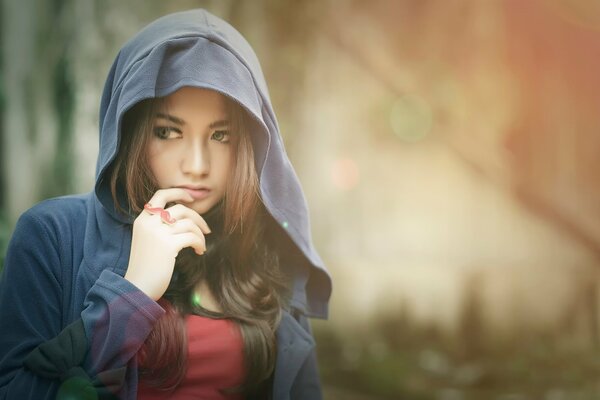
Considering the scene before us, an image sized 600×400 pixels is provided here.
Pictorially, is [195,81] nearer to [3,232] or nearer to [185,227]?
[185,227]

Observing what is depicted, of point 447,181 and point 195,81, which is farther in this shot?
point 447,181

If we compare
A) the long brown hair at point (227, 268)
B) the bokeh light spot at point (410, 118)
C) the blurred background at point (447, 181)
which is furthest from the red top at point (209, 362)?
the bokeh light spot at point (410, 118)

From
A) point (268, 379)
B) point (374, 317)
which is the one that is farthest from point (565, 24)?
point (268, 379)

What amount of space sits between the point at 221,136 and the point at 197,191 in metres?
0.11

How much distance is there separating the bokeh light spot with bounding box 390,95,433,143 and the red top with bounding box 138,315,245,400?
136 cm

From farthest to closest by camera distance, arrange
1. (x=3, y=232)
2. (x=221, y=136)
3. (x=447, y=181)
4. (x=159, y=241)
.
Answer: (x=447, y=181)
(x=3, y=232)
(x=221, y=136)
(x=159, y=241)

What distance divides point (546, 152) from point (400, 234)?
1.85ft

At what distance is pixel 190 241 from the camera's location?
3.72 feet

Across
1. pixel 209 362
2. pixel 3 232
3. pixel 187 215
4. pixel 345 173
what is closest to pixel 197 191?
pixel 187 215

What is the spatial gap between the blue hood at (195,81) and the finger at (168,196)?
7 centimetres

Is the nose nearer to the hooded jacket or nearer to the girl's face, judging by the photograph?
the girl's face

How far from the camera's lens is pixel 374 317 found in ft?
8.14

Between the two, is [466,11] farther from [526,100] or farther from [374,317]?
[374,317]

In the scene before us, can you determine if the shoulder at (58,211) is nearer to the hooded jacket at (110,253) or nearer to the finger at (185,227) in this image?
the hooded jacket at (110,253)
